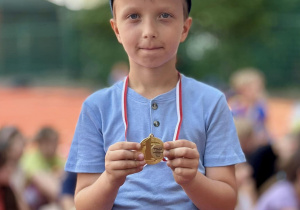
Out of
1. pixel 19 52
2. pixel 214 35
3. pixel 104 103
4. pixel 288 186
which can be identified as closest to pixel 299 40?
pixel 214 35

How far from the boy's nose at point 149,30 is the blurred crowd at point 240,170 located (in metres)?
2.71

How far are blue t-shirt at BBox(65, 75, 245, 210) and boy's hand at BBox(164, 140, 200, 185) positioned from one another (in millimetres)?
156

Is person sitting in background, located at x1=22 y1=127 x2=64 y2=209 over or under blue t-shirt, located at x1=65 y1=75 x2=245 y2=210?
under

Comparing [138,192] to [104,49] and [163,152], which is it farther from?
[104,49]

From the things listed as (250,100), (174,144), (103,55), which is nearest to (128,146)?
(174,144)

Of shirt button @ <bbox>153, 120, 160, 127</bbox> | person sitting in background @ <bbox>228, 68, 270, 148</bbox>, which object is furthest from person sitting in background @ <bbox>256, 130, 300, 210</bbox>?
shirt button @ <bbox>153, 120, 160, 127</bbox>

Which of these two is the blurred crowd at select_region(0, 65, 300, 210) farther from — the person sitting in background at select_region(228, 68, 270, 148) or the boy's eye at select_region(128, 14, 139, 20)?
the boy's eye at select_region(128, 14, 139, 20)

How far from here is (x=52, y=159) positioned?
630 centimetres

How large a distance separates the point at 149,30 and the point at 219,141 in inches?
18.3

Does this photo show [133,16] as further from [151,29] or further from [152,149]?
[152,149]

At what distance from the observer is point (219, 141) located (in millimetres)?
1884

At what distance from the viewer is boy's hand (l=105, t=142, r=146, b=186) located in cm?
167

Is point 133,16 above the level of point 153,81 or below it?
above

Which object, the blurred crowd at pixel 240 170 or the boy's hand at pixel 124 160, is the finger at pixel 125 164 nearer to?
the boy's hand at pixel 124 160
